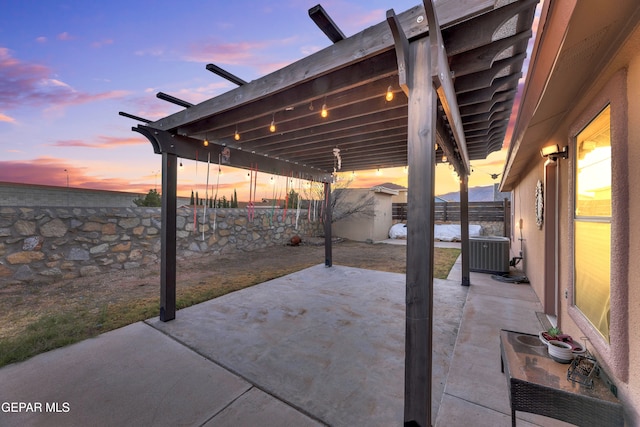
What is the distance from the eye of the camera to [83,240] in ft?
15.7

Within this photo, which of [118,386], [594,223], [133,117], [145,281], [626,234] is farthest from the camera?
[145,281]

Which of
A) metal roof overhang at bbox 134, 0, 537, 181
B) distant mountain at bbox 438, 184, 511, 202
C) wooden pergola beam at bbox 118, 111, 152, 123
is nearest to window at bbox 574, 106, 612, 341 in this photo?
metal roof overhang at bbox 134, 0, 537, 181

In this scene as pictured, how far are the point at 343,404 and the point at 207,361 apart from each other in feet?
4.37

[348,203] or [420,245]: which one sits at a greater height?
[348,203]

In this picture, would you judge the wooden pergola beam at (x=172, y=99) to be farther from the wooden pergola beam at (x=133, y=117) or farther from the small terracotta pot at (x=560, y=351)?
the small terracotta pot at (x=560, y=351)

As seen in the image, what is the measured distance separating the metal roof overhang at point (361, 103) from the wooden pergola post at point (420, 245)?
0.34m

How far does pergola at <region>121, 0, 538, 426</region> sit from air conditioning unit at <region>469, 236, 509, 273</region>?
2.47 metres

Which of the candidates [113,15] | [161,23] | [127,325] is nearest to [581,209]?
[127,325]

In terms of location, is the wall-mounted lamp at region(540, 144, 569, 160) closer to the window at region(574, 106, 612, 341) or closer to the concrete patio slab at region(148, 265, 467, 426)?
the window at region(574, 106, 612, 341)

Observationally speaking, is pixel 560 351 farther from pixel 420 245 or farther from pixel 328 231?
pixel 328 231

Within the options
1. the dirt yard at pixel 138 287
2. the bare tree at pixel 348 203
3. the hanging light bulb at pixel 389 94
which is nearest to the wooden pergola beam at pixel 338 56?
the hanging light bulb at pixel 389 94

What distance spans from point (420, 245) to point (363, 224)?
11038 mm

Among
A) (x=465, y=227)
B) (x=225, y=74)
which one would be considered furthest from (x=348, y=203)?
(x=225, y=74)

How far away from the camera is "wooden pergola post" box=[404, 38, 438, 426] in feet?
4.95
